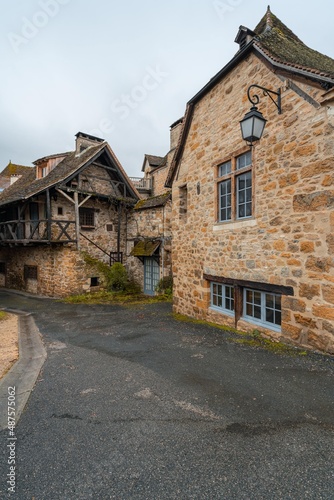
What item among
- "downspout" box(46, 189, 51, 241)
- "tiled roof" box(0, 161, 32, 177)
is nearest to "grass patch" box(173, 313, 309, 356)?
"downspout" box(46, 189, 51, 241)

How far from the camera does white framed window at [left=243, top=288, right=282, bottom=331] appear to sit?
559 cm

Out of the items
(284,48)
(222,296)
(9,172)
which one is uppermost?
(9,172)

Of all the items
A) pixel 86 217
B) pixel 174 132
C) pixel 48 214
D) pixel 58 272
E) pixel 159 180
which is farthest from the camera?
pixel 159 180

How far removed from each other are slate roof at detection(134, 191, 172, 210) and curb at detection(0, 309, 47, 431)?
26.8 feet

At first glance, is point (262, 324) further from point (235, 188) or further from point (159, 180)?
point (159, 180)

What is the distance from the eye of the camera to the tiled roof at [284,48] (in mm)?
5088

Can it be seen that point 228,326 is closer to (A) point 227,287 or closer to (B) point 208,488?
(A) point 227,287

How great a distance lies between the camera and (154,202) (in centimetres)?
1388

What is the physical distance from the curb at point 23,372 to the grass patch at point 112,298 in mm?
4936

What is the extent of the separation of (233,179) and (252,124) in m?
1.61

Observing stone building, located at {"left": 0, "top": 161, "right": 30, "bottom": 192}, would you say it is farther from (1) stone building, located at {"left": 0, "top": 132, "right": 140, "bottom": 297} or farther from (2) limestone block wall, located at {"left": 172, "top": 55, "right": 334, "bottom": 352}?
(2) limestone block wall, located at {"left": 172, "top": 55, "right": 334, "bottom": 352}

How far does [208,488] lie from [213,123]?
7.44 meters

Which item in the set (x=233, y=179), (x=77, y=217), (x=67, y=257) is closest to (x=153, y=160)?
(x=77, y=217)

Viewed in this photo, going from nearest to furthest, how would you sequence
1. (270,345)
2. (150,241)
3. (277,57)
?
(277,57) < (270,345) < (150,241)
